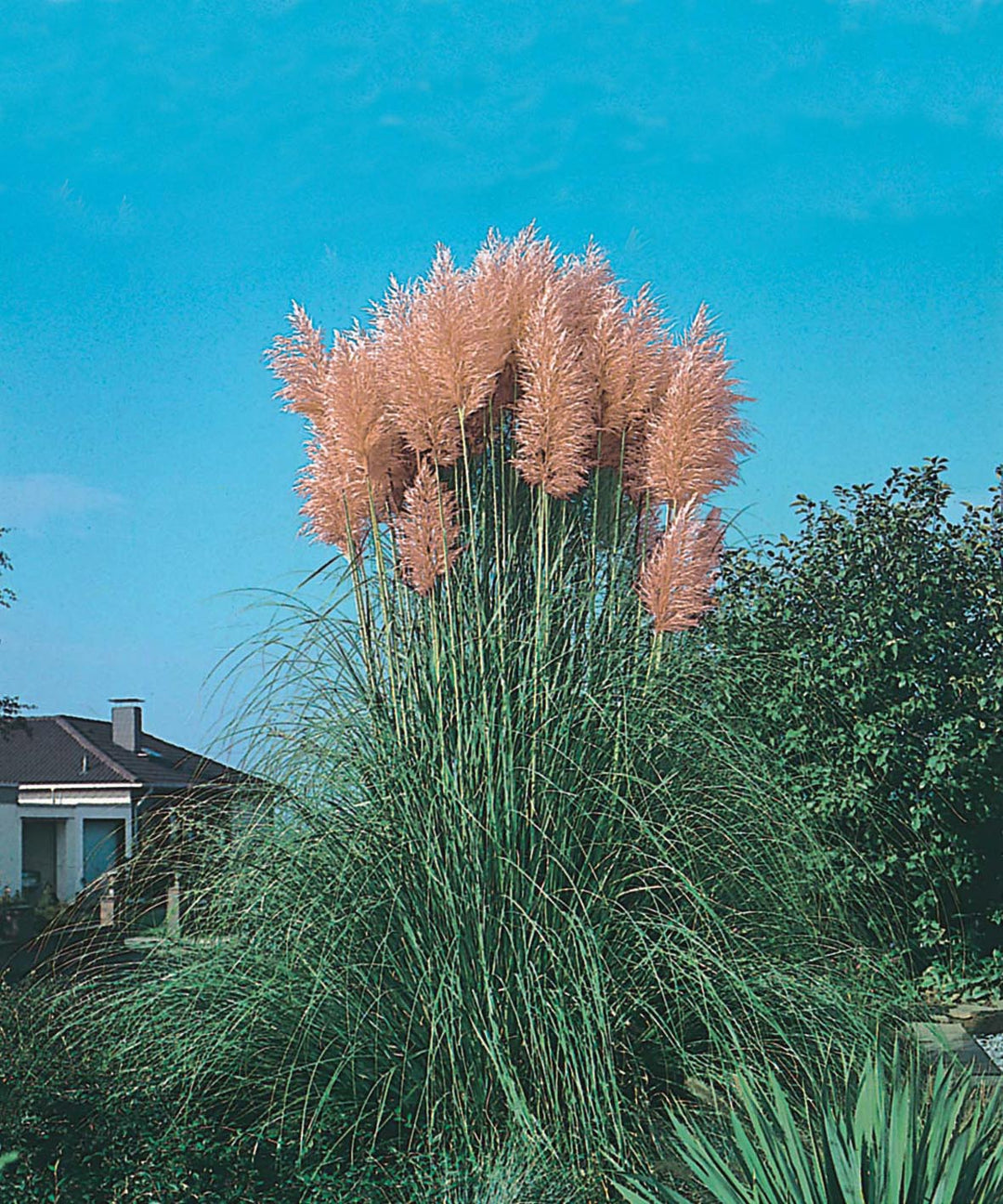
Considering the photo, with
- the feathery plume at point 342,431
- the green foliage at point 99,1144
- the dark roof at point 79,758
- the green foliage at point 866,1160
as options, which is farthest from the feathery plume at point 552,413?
the dark roof at point 79,758

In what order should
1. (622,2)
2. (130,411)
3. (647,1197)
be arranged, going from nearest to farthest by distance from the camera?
(647,1197)
(130,411)
(622,2)

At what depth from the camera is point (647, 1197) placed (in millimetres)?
2627

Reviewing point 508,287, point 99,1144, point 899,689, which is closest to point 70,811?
point 899,689

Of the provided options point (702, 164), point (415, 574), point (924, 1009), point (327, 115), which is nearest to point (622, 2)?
point (702, 164)

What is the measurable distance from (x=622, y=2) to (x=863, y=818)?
4356 millimetres

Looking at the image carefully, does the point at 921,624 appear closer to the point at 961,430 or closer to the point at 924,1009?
the point at 961,430

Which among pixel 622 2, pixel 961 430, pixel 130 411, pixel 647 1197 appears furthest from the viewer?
pixel 961 430

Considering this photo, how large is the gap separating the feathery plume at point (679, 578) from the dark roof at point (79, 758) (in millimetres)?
16497

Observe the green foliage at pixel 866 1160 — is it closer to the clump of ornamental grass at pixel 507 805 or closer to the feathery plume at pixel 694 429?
the clump of ornamental grass at pixel 507 805

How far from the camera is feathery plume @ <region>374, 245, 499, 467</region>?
3.92 metres

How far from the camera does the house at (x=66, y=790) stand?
1970 centimetres

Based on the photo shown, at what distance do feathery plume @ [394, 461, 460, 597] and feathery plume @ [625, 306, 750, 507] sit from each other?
0.75 m

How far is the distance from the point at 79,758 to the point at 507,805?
62.9 feet

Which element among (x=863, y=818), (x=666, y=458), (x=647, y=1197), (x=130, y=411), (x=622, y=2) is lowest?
(x=647, y=1197)
